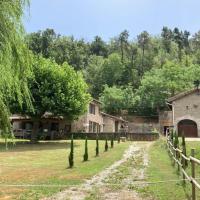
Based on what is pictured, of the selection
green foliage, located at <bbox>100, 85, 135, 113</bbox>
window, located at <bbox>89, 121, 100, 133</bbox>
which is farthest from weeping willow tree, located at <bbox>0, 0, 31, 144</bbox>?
green foliage, located at <bbox>100, 85, 135, 113</bbox>

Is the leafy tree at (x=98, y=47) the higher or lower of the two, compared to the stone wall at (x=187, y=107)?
higher

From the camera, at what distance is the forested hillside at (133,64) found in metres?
Answer: 76.3

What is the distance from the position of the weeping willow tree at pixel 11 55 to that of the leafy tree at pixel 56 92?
3207cm

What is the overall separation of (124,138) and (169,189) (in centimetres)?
3537

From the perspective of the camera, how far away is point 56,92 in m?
42.3

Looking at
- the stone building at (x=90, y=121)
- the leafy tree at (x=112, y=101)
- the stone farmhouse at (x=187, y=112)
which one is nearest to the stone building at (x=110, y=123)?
the stone building at (x=90, y=121)

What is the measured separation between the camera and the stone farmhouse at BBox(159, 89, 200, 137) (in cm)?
5247

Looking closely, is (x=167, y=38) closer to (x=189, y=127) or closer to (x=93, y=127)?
(x=93, y=127)

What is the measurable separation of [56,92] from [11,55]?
3388 centimetres

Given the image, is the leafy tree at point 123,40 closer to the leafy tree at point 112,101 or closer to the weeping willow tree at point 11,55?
the leafy tree at point 112,101

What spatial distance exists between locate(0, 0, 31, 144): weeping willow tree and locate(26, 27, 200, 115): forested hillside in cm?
3654

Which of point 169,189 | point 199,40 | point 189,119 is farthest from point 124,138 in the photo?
point 199,40

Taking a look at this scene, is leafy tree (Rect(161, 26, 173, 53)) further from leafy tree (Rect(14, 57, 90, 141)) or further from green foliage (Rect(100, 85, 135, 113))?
leafy tree (Rect(14, 57, 90, 141))

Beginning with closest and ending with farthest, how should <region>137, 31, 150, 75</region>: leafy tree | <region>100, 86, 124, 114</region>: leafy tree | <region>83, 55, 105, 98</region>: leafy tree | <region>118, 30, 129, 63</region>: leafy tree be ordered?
<region>100, 86, 124, 114</region>: leafy tree, <region>83, 55, 105, 98</region>: leafy tree, <region>137, 31, 150, 75</region>: leafy tree, <region>118, 30, 129, 63</region>: leafy tree
